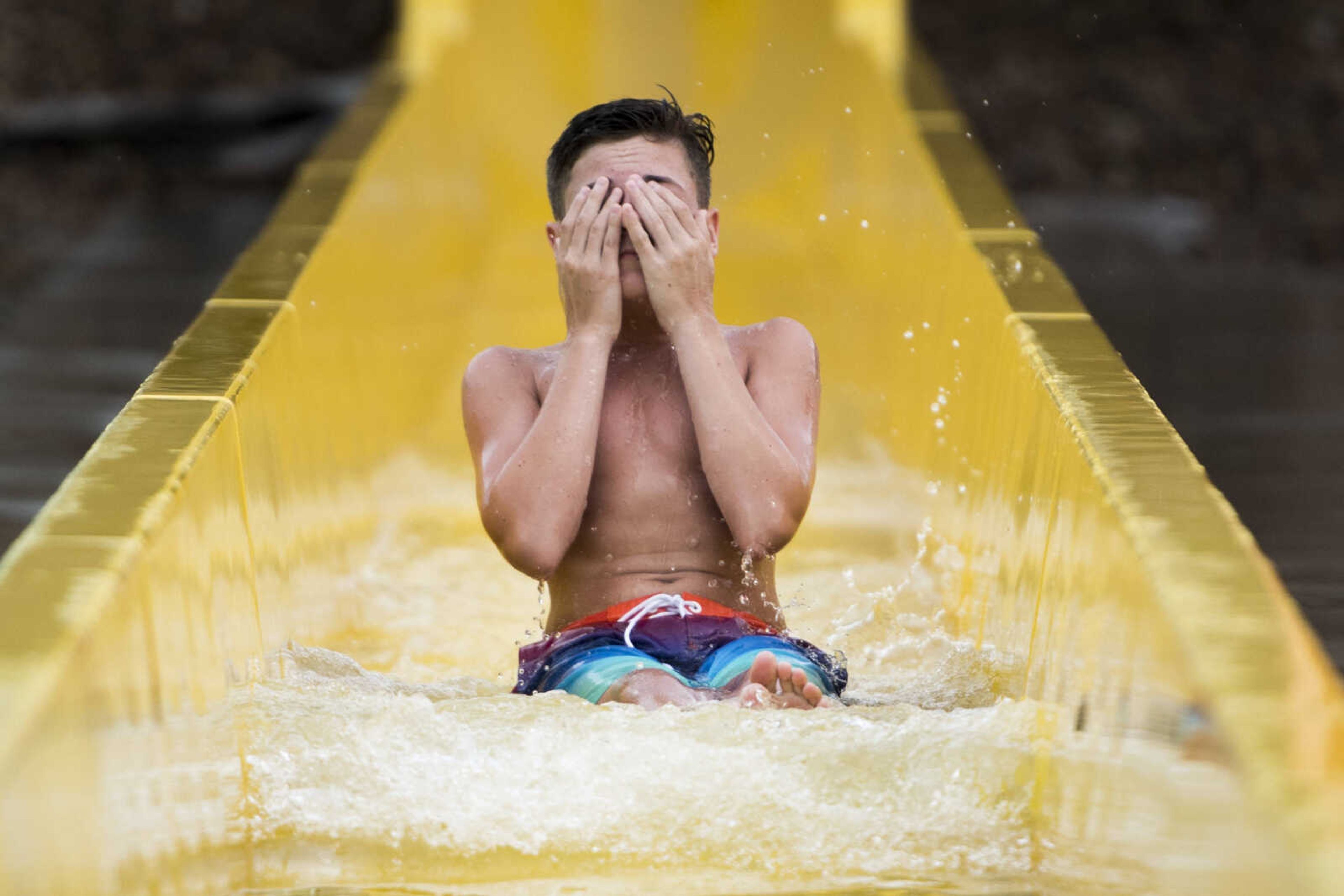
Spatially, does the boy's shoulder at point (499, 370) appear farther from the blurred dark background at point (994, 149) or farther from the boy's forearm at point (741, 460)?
the blurred dark background at point (994, 149)

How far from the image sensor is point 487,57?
13.0 ft

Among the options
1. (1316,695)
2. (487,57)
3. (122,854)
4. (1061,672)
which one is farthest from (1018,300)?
(487,57)

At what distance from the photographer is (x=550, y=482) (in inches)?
68.8

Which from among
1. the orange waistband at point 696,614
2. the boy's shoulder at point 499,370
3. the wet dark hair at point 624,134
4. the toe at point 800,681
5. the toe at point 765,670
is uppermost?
the wet dark hair at point 624,134

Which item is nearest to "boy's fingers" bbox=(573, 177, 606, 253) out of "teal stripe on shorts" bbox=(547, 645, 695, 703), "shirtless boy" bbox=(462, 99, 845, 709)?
"shirtless boy" bbox=(462, 99, 845, 709)

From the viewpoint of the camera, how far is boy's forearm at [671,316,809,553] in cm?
176

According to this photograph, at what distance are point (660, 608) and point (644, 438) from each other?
0.21 m

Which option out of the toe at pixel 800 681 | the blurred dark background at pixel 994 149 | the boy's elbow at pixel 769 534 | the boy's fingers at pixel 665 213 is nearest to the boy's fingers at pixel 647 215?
the boy's fingers at pixel 665 213

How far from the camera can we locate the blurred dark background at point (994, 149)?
419 cm

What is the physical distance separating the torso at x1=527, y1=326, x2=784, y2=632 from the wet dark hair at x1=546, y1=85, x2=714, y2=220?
10.6 inches

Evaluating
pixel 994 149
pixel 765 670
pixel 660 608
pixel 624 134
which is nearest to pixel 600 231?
pixel 624 134

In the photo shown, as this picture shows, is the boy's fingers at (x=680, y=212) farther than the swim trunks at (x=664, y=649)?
Yes

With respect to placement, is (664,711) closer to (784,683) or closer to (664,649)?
(784,683)

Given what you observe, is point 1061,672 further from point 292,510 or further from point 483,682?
point 292,510
